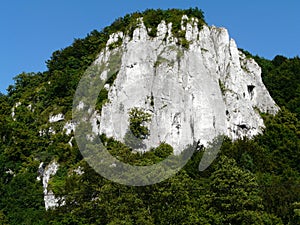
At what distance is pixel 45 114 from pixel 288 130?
26497 millimetres

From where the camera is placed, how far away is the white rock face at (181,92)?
46594 millimetres

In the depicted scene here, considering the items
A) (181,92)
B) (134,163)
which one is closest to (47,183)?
(134,163)

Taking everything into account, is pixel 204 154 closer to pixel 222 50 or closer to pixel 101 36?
pixel 222 50

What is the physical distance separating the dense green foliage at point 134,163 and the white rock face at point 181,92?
1578 mm

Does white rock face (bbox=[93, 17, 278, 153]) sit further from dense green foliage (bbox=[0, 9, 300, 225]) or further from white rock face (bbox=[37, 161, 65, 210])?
white rock face (bbox=[37, 161, 65, 210])

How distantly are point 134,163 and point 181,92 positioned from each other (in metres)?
17.6

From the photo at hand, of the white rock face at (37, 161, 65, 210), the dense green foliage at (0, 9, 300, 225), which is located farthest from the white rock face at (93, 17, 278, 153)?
the white rock face at (37, 161, 65, 210)

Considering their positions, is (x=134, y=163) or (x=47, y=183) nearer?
(x=134, y=163)

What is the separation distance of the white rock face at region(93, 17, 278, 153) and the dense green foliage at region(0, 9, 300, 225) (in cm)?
158

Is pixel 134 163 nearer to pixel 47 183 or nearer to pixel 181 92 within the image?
pixel 47 183

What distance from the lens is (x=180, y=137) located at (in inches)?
1821

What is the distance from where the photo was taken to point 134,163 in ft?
108

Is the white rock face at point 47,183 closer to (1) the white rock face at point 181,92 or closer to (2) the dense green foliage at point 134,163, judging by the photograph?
(2) the dense green foliage at point 134,163

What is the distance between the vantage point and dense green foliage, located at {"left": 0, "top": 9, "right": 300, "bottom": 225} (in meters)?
29.1
